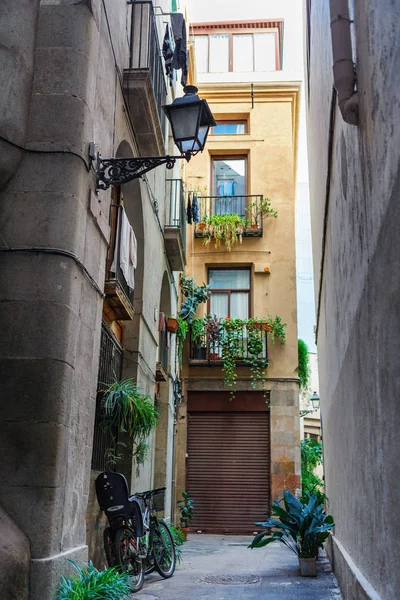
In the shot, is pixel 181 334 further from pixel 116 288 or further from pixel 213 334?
pixel 116 288

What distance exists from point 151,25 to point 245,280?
Result: 10602 mm

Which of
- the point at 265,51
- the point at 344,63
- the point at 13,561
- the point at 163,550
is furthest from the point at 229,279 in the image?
the point at 13,561

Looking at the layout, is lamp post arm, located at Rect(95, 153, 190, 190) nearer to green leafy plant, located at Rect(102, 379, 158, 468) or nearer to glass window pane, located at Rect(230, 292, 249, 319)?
green leafy plant, located at Rect(102, 379, 158, 468)

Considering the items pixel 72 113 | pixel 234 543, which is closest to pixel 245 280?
pixel 234 543

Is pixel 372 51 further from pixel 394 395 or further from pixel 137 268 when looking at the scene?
pixel 137 268

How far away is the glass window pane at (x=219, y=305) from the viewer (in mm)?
18594

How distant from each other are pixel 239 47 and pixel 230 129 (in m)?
3.48

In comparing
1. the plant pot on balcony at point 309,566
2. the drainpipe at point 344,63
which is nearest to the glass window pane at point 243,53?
the plant pot on balcony at point 309,566

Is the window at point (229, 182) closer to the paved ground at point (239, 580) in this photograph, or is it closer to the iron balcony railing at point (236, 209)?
the iron balcony railing at point (236, 209)

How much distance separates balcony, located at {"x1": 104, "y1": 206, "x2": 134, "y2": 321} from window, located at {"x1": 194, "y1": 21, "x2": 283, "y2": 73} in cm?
1470

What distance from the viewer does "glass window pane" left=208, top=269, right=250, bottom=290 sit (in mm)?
18781

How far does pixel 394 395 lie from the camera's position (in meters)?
3.29

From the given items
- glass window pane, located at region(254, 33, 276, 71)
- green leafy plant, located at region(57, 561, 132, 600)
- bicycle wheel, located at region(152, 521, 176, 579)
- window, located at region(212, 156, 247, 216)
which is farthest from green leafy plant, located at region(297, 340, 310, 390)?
green leafy plant, located at region(57, 561, 132, 600)

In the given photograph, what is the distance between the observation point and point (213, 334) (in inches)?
695
